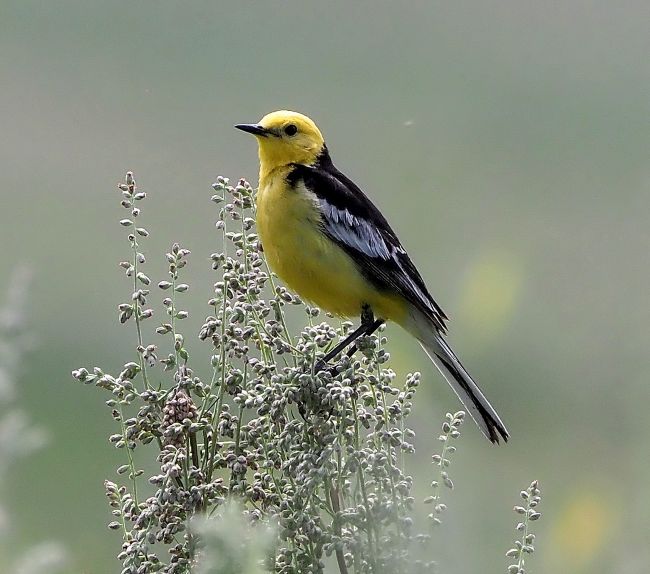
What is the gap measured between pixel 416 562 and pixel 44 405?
3044 millimetres

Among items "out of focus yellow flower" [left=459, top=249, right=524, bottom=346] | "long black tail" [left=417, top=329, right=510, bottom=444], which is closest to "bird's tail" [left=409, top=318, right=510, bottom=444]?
"long black tail" [left=417, top=329, right=510, bottom=444]

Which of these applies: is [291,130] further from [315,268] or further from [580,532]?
[580,532]

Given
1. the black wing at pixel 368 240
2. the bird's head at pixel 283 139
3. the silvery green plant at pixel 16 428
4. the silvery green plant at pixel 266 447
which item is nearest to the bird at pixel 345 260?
the black wing at pixel 368 240

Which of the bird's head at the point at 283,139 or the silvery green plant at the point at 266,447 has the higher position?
the bird's head at the point at 283,139

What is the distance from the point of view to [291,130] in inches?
108

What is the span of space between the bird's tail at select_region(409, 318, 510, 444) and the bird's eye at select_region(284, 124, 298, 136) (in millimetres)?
543

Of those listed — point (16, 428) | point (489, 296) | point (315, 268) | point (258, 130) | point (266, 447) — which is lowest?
point (16, 428)

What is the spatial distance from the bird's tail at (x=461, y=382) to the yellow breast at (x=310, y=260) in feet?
0.27

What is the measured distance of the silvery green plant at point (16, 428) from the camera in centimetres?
84

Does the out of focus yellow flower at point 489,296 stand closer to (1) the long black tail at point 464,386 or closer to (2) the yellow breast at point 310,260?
(1) the long black tail at point 464,386

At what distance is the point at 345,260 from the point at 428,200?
301mm

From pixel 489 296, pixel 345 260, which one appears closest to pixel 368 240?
pixel 345 260

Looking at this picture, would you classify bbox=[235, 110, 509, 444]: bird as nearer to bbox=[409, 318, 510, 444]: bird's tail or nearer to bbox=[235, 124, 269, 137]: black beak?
bbox=[409, 318, 510, 444]: bird's tail

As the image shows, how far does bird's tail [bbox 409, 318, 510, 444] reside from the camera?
224 cm
